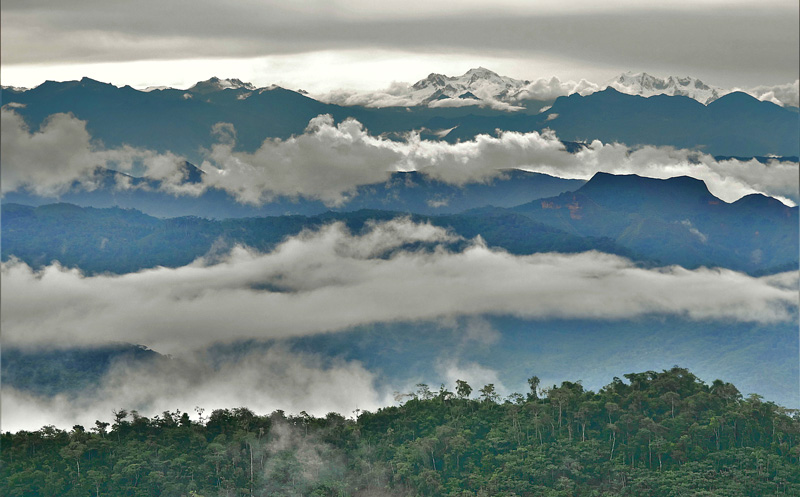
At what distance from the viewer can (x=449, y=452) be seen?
62.1 metres

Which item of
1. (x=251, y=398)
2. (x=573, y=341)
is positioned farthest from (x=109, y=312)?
(x=573, y=341)

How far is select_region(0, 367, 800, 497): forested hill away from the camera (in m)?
58.0

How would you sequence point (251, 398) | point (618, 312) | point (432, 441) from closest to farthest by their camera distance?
point (432, 441) < point (251, 398) < point (618, 312)

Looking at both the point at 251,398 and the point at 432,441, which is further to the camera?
the point at 251,398

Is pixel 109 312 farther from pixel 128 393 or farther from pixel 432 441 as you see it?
pixel 432 441

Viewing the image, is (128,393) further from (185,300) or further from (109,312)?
(185,300)

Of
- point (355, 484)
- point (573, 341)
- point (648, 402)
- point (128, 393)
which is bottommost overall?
point (355, 484)

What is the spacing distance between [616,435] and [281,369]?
97323 millimetres

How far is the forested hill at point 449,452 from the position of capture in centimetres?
5800

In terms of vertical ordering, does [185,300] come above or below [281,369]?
above

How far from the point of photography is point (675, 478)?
57.2 m

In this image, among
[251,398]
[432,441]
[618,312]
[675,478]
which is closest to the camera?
[675,478]

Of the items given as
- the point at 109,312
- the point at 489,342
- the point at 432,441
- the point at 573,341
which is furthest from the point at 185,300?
the point at 432,441

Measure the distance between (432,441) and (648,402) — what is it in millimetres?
13868
